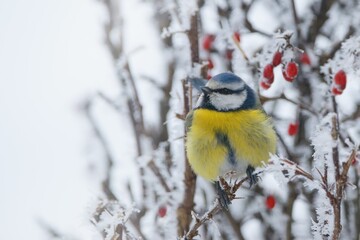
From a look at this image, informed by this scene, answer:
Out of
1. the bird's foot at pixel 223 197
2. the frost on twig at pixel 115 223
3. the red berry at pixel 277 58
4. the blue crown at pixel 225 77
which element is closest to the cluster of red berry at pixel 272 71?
the red berry at pixel 277 58

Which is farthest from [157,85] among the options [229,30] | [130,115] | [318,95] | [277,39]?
[277,39]

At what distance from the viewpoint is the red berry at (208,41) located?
3023 millimetres

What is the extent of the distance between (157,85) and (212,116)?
0.76 m

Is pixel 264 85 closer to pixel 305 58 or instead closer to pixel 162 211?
pixel 305 58

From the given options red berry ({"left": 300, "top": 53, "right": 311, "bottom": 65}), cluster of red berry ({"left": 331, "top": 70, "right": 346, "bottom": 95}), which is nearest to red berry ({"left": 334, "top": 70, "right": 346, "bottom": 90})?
cluster of red berry ({"left": 331, "top": 70, "right": 346, "bottom": 95})

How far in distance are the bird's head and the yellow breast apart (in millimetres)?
56

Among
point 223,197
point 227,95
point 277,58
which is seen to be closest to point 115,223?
point 223,197

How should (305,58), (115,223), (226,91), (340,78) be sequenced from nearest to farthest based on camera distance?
1. (115,223)
2. (340,78)
3. (226,91)
4. (305,58)

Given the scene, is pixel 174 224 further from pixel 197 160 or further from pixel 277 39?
pixel 277 39

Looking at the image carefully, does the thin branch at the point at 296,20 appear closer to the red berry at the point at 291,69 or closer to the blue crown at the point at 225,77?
the blue crown at the point at 225,77

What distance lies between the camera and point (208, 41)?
3.03m

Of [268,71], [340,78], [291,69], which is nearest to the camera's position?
[340,78]

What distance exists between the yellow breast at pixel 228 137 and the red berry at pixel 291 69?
0.43m

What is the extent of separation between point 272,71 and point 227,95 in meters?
0.36
